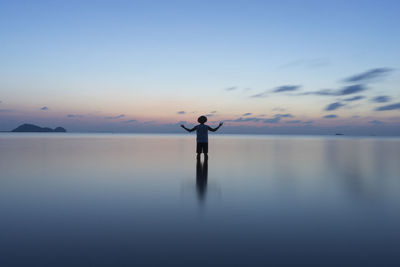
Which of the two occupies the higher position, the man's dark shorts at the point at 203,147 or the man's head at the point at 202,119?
the man's head at the point at 202,119

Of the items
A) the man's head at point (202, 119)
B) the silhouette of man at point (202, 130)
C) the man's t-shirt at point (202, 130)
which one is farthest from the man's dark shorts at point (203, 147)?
the man's head at point (202, 119)

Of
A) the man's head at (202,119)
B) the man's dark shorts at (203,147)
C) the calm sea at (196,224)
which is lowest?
the calm sea at (196,224)

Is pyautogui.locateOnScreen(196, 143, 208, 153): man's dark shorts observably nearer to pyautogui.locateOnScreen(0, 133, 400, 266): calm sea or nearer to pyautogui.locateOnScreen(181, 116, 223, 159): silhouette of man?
pyautogui.locateOnScreen(181, 116, 223, 159): silhouette of man

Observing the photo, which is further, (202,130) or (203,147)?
(203,147)

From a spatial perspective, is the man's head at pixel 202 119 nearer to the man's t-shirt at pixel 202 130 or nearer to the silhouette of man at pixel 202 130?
the silhouette of man at pixel 202 130

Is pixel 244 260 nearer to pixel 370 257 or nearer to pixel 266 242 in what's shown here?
pixel 266 242

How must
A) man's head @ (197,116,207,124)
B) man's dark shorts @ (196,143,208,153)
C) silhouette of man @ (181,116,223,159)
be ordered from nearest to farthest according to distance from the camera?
silhouette of man @ (181,116,223,159) < man's head @ (197,116,207,124) < man's dark shorts @ (196,143,208,153)

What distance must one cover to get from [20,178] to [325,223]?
940 centimetres

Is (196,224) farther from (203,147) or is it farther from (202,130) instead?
(203,147)

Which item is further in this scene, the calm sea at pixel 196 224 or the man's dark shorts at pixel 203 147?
the man's dark shorts at pixel 203 147

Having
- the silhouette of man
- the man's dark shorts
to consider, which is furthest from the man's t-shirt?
the man's dark shorts

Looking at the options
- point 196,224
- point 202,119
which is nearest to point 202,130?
point 202,119

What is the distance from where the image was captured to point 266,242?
3.64 m

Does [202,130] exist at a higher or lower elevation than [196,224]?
higher
